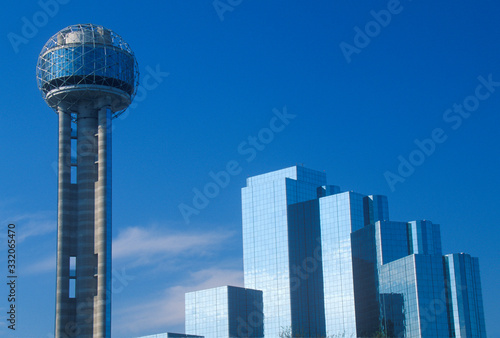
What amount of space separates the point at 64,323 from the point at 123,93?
49459mm

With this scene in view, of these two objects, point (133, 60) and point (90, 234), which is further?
point (133, 60)

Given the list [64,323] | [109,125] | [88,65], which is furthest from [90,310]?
[88,65]

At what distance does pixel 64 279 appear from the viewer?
16988 cm

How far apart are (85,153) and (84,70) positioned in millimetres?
A: 17320

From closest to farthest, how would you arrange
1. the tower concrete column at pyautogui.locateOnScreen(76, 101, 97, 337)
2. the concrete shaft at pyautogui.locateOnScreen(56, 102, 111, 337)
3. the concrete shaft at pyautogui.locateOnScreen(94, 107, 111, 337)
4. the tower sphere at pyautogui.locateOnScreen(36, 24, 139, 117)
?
the concrete shaft at pyautogui.locateOnScreen(94, 107, 111, 337)
the concrete shaft at pyautogui.locateOnScreen(56, 102, 111, 337)
the tower concrete column at pyautogui.locateOnScreen(76, 101, 97, 337)
the tower sphere at pyautogui.locateOnScreen(36, 24, 139, 117)

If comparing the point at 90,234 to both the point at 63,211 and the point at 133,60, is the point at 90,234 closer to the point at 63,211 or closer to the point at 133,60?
the point at 63,211

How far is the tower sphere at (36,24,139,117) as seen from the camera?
178625 millimetres

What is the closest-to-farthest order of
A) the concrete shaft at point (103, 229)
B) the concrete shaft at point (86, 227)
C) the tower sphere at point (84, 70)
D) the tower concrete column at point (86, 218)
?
the concrete shaft at point (103, 229) < the concrete shaft at point (86, 227) < the tower concrete column at point (86, 218) < the tower sphere at point (84, 70)

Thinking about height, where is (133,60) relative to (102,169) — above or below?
above

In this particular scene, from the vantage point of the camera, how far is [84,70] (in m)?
178

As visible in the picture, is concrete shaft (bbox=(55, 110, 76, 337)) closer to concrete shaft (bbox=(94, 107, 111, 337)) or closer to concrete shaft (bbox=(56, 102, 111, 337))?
concrete shaft (bbox=(56, 102, 111, 337))

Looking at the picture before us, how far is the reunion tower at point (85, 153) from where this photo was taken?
16888cm

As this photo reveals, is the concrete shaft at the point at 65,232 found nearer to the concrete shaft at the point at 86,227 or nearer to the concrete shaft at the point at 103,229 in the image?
the concrete shaft at the point at 86,227

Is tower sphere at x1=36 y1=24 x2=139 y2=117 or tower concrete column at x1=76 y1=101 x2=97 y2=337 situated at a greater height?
tower sphere at x1=36 y1=24 x2=139 y2=117
